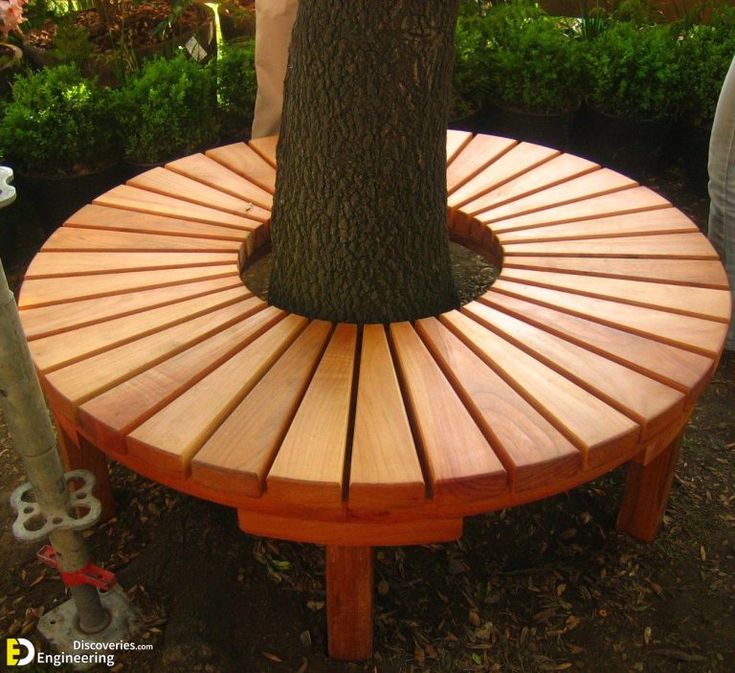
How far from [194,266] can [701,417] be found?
1801 mm

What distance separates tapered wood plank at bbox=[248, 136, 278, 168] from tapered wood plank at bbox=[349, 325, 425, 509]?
1.17 metres

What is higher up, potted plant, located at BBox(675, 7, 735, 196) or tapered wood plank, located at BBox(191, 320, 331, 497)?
potted plant, located at BBox(675, 7, 735, 196)

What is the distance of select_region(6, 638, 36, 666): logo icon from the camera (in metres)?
2.20

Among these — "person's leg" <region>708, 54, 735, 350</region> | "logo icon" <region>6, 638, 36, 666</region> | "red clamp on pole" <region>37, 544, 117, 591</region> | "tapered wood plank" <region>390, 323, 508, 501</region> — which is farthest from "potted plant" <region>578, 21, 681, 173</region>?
"logo icon" <region>6, 638, 36, 666</region>

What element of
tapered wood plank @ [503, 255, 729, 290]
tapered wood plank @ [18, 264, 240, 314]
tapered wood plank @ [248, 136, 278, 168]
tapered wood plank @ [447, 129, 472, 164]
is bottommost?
tapered wood plank @ [18, 264, 240, 314]

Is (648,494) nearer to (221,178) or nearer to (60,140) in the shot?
(221,178)

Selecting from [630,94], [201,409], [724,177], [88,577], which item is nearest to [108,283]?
[201,409]

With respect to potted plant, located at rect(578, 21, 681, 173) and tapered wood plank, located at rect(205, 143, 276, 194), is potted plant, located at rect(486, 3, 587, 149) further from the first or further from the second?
tapered wood plank, located at rect(205, 143, 276, 194)

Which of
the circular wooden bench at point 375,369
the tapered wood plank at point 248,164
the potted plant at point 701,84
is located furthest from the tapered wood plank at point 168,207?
the potted plant at point 701,84

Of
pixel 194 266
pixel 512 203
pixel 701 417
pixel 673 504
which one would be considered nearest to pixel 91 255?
pixel 194 266

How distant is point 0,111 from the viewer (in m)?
4.09

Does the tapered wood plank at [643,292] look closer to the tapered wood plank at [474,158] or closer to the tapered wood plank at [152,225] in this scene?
the tapered wood plank at [474,158]

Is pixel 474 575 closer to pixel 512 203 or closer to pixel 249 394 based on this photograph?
pixel 249 394

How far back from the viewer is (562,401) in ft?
6.15
